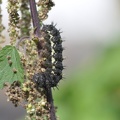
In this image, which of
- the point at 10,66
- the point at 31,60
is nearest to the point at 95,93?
the point at 10,66

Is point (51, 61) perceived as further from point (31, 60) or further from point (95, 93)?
point (95, 93)

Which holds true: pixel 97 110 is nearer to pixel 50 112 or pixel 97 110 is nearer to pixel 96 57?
pixel 96 57

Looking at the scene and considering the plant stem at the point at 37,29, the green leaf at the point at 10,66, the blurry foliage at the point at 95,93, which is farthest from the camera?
the blurry foliage at the point at 95,93

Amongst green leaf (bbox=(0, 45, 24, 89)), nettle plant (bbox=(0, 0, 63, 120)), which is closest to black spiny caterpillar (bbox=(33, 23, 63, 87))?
nettle plant (bbox=(0, 0, 63, 120))

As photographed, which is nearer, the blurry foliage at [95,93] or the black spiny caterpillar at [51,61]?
the black spiny caterpillar at [51,61]

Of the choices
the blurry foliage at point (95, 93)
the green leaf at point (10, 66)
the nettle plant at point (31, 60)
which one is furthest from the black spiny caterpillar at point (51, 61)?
the blurry foliage at point (95, 93)

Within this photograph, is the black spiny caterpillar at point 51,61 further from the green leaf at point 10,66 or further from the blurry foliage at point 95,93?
the blurry foliage at point 95,93

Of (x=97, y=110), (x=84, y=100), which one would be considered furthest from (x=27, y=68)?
(x=84, y=100)
